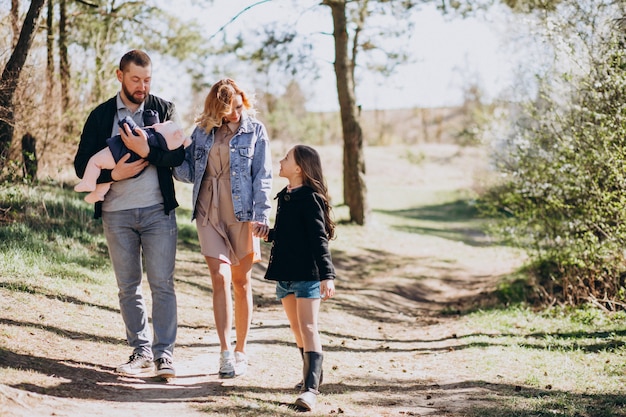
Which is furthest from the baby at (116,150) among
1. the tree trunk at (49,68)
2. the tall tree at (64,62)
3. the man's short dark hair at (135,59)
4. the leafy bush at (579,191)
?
the tall tree at (64,62)

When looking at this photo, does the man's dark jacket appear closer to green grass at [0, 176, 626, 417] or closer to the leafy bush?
green grass at [0, 176, 626, 417]

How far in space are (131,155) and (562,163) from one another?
687 cm

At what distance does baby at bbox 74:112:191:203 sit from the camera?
5.06 meters

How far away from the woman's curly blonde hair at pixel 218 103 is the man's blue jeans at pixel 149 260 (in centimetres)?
75

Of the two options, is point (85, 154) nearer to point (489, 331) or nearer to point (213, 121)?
point (213, 121)

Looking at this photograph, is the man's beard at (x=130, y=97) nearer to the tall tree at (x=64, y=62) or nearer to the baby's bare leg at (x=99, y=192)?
the baby's bare leg at (x=99, y=192)

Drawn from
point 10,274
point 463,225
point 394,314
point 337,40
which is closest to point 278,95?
point 463,225

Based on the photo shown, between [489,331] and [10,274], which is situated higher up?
[10,274]

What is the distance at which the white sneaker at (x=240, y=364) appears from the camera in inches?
221

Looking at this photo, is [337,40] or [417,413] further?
[337,40]

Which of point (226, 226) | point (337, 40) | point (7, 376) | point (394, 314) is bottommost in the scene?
point (394, 314)

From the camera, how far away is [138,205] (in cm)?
522

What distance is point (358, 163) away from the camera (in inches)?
734

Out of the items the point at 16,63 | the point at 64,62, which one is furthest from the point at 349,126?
the point at 16,63
